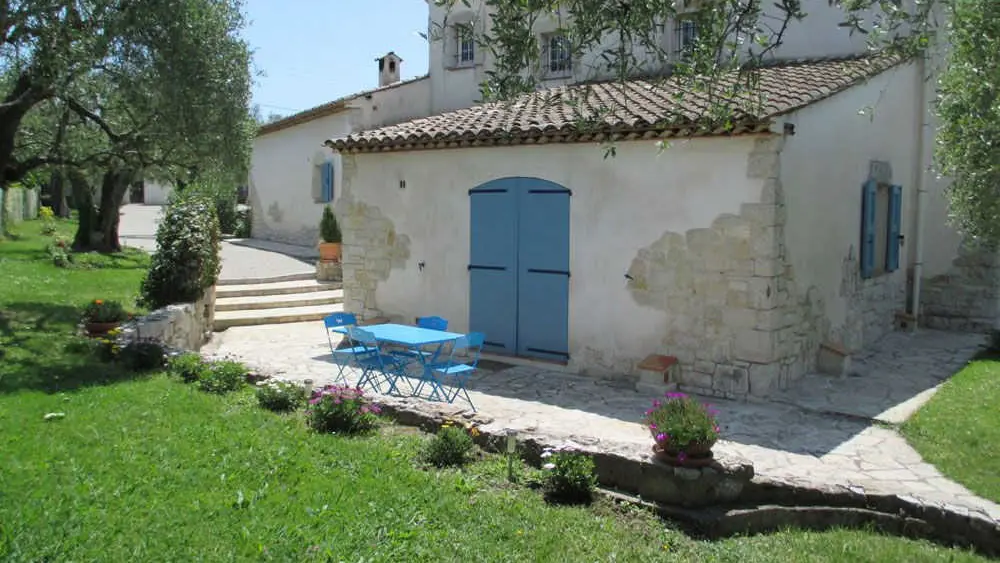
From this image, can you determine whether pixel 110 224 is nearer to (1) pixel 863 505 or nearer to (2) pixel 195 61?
(2) pixel 195 61

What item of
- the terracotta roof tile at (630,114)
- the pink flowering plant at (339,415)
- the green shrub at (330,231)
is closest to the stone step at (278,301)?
the green shrub at (330,231)

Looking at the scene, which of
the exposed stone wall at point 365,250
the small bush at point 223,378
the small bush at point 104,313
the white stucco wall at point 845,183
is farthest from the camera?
the exposed stone wall at point 365,250

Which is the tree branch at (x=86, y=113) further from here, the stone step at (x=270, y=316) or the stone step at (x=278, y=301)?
the stone step at (x=278, y=301)

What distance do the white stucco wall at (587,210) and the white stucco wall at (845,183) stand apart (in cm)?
94

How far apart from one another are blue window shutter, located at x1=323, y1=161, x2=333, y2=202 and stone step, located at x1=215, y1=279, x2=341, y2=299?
474 cm

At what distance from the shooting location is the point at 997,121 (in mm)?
7133

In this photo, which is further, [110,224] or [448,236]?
[110,224]

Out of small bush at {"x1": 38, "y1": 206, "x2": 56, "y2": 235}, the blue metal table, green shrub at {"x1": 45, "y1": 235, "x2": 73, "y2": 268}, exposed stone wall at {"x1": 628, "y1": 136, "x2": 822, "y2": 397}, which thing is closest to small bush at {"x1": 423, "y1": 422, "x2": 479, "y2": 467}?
the blue metal table

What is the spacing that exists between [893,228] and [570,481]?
8.76m

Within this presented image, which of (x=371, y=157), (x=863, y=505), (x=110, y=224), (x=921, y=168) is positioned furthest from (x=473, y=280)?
(x=110, y=224)

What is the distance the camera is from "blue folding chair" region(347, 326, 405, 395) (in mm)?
8289

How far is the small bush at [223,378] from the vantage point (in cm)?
780

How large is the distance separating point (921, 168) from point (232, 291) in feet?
39.4

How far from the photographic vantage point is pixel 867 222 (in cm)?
1060
